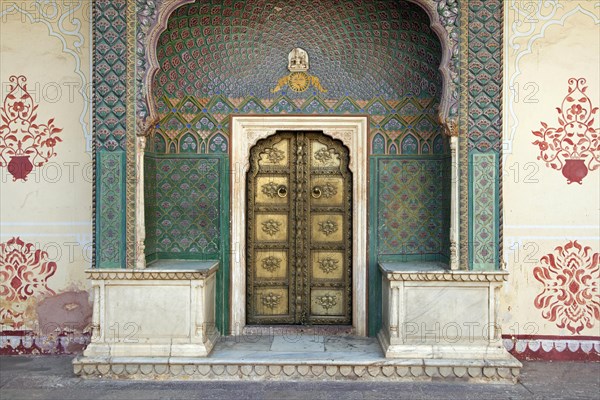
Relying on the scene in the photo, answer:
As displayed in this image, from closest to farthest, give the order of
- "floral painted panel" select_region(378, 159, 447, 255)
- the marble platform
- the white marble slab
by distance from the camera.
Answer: the marble platform < the white marble slab < "floral painted panel" select_region(378, 159, 447, 255)

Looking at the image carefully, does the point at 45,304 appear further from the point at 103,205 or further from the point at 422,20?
the point at 422,20

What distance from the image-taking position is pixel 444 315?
4562mm

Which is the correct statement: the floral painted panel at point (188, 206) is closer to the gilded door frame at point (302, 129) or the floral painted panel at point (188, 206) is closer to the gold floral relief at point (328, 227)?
the gilded door frame at point (302, 129)

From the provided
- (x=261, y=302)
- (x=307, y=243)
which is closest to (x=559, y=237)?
(x=307, y=243)

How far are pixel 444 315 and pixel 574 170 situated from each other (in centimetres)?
176

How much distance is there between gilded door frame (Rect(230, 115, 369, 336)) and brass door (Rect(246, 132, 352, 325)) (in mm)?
110

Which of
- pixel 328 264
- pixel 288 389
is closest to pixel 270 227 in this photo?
pixel 328 264

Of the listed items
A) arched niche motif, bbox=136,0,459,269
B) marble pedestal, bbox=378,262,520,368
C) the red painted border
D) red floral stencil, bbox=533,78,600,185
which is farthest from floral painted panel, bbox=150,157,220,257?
red floral stencil, bbox=533,78,600,185

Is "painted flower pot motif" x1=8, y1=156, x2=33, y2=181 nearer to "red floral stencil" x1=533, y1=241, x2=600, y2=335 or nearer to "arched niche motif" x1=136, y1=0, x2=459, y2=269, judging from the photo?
"arched niche motif" x1=136, y1=0, x2=459, y2=269

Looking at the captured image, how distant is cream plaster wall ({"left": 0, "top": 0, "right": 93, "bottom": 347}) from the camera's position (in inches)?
203

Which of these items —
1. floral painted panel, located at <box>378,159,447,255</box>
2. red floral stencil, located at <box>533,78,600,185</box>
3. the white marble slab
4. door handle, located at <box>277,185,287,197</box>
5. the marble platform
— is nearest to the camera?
the marble platform

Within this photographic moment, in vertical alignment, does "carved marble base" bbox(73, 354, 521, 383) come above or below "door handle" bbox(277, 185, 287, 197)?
below

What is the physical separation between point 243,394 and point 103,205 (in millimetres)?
1821

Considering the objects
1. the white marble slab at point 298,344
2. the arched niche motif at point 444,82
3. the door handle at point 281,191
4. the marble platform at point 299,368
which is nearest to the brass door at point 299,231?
the door handle at point 281,191
